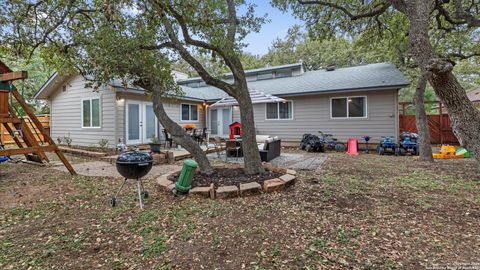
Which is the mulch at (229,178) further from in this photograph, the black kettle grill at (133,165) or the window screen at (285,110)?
the window screen at (285,110)

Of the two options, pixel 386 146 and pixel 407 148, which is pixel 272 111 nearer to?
pixel 386 146

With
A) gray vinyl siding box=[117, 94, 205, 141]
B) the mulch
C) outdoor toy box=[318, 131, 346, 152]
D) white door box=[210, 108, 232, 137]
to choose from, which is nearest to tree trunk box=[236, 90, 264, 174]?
the mulch

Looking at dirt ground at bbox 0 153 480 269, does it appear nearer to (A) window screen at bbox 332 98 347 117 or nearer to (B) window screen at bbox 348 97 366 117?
(B) window screen at bbox 348 97 366 117

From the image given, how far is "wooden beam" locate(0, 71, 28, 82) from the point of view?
5137 mm

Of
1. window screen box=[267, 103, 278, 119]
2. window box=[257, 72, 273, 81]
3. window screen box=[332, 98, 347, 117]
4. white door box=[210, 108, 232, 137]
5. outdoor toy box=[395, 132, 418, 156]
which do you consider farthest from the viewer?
window box=[257, 72, 273, 81]

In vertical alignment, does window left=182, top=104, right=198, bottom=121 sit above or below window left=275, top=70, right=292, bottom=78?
below

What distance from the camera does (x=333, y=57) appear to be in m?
23.8

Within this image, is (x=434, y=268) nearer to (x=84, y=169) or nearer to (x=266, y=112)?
(x=84, y=169)

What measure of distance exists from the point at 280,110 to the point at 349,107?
128 inches

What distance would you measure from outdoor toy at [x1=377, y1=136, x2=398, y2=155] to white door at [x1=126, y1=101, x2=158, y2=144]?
9710 mm

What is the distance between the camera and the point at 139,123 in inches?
421

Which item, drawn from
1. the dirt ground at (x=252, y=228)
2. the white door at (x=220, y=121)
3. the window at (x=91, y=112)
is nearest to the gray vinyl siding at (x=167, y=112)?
the white door at (x=220, y=121)

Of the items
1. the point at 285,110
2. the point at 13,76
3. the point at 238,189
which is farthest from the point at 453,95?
the point at 285,110

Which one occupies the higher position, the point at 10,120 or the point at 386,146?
the point at 10,120
